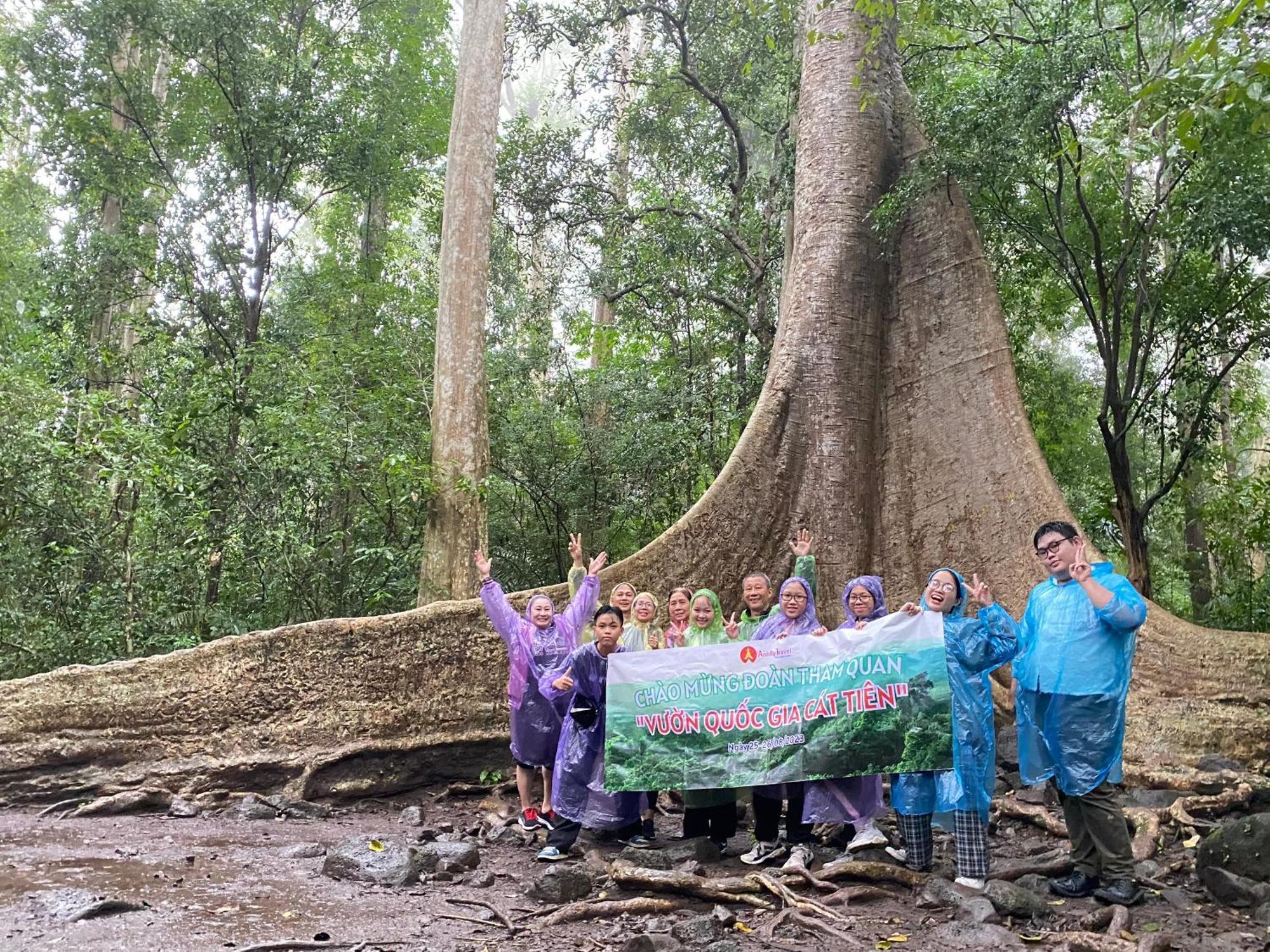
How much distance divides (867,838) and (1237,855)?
4.98ft

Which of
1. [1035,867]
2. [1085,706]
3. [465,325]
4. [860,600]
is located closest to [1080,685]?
[1085,706]

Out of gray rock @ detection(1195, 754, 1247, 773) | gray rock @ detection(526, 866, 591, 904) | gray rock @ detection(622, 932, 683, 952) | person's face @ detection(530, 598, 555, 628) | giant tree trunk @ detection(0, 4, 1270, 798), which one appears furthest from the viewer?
giant tree trunk @ detection(0, 4, 1270, 798)

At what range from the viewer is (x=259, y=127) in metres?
10.2

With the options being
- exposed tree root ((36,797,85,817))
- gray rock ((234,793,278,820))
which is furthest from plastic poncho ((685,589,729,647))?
exposed tree root ((36,797,85,817))

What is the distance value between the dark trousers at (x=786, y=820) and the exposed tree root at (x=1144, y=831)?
149 centimetres

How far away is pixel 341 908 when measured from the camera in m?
3.85

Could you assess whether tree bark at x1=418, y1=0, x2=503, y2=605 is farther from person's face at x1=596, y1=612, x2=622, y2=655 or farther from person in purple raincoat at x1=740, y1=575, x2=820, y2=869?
person in purple raincoat at x1=740, y1=575, x2=820, y2=869

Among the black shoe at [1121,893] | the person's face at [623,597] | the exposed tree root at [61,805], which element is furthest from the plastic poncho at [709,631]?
the exposed tree root at [61,805]

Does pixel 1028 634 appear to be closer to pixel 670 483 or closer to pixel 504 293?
pixel 670 483

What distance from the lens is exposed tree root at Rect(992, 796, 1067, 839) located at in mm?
4840

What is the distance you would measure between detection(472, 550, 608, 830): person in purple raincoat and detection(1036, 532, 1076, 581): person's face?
2.44m

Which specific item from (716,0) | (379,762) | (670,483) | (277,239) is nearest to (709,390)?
(670,483)

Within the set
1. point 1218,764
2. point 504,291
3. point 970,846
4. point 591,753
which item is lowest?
point 970,846

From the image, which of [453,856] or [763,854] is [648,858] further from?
[453,856]
